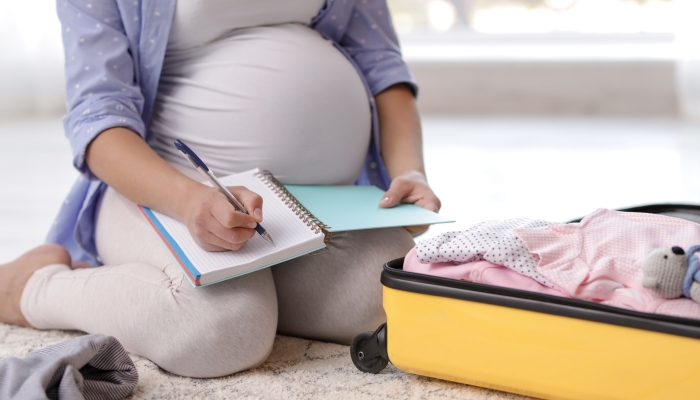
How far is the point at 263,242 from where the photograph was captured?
0.81 metres

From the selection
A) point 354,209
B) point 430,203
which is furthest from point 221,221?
point 430,203

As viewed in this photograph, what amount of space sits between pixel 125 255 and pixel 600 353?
25.0 inches

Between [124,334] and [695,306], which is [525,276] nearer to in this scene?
[695,306]

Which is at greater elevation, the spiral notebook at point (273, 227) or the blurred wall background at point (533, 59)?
the spiral notebook at point (273, 227)

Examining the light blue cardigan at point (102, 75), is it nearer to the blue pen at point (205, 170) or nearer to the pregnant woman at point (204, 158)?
the pregnant woman at point (204, 158)

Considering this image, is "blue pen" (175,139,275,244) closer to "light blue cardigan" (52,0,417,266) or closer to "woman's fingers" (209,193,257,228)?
"woman's fingers" (209,193,257,228)

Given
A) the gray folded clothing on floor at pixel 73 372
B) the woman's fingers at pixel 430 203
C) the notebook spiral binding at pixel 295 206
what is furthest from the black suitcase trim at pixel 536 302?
the gray folded clothing on floor at pixel 73 372

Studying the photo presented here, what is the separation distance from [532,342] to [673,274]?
144 mm

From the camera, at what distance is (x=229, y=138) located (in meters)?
0.98

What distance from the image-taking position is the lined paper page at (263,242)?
768 millimetres

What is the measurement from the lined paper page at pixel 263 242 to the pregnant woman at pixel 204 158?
0.05 ft

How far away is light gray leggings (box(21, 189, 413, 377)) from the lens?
2.63 ft

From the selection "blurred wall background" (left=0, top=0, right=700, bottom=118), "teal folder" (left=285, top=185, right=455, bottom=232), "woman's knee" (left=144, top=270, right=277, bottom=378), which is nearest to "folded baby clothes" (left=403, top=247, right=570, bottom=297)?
"teal folder" (left=285, top=185, right=455, bottom=232)

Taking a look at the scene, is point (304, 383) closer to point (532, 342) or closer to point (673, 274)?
point (532, 342)
